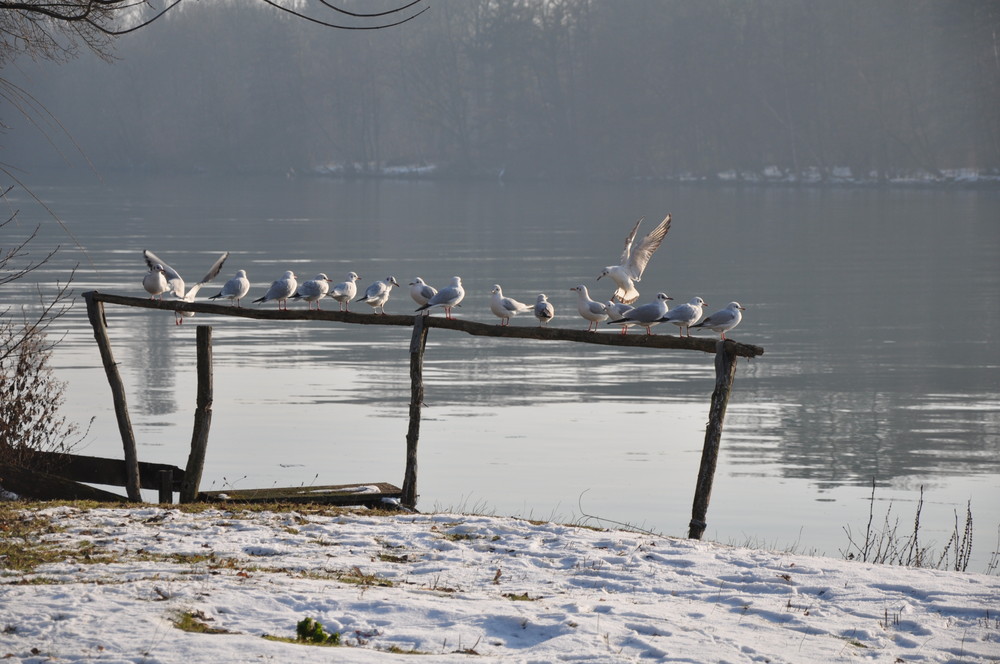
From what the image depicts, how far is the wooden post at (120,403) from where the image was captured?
41.7 ft

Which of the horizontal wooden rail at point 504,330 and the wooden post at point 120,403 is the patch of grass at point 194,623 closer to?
the horizontal wooden rail at point 504,330

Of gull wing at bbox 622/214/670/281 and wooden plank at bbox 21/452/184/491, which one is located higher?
gull wing at bbox 622/214/670/281

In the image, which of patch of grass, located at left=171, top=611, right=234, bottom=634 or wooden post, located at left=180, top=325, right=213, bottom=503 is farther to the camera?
wooden post, located at left=180, top=325, right=213, bottom=503

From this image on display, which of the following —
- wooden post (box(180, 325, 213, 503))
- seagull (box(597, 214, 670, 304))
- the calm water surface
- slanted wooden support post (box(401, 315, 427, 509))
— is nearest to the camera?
slanted wooden support post (box(401, 315, 427, 509))

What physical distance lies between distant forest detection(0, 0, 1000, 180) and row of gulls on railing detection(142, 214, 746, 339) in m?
78.3

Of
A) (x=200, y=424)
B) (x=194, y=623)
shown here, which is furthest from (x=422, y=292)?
(x=194, y=623)

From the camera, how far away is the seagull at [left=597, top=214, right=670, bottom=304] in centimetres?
1652

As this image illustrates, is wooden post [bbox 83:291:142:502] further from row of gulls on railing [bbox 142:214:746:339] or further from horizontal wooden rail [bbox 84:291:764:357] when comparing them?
row of gulls on railing [bbox 142:214:746:339]

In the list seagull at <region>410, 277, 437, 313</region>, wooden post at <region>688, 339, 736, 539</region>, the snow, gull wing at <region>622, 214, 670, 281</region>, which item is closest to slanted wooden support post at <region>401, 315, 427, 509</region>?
the snow

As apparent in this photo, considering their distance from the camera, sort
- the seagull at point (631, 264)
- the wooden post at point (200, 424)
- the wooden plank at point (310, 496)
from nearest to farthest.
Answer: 1. the wooden plank at point (310, 496)
2. the wooden post at point (200, 424)
3. the seagull at point (631, 264)

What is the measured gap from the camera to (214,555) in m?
8.79

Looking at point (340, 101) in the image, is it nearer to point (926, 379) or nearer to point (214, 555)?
point (926, 379)

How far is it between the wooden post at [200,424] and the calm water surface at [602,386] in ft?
9.85

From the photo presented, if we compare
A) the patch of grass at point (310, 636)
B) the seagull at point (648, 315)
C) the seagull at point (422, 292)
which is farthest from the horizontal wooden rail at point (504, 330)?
the patch of grass at point (310, 636)
